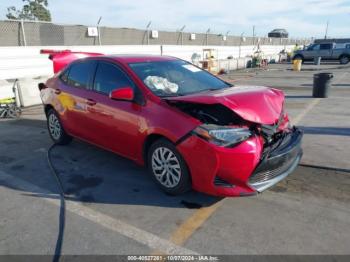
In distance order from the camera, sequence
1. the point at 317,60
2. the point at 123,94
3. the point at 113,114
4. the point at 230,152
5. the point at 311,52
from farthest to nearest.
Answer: the point at 311,52 < the point at 317,60 < the point at 113,114 < the point at 123,94 < the point at 230,152

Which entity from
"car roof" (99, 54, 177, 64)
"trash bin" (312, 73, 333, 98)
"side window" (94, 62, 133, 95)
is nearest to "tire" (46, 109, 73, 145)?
"side window" (94, 62, 133, 95)

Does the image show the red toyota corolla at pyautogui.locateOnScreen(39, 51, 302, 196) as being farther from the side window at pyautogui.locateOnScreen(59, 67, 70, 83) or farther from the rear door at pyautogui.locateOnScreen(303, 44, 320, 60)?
the rear door at pyautogui.locateOnScreen(303, 44, 320, 60)

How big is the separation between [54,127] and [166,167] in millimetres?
3044

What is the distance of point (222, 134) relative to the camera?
3270mm

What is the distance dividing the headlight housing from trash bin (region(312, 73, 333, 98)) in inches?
336

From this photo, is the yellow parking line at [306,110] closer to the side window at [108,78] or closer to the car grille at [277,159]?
the car grille at [277,159]

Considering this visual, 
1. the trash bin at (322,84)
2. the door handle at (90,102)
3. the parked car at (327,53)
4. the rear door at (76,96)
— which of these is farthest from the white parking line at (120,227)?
the parked car at (327,53)

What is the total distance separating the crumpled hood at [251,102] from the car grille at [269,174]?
51 centimetres

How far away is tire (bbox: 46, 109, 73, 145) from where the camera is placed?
5.67 m

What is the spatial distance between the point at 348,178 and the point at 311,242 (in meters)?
1.72

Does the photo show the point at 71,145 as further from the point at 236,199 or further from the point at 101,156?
the point at 236,199

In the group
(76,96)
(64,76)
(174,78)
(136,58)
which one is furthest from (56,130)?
(174,78)

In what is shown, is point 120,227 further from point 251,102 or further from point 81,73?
point 81,73

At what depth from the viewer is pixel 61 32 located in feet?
47.6
